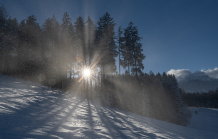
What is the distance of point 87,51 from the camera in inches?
856

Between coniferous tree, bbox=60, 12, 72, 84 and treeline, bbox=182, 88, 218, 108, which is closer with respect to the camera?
coniferous tree, bbox=60, 12, 72, 84

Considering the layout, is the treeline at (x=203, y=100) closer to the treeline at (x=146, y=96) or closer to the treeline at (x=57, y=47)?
the treeline at (x=146, y=96)

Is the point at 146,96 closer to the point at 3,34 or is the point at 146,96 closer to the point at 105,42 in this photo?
the point at 105,42

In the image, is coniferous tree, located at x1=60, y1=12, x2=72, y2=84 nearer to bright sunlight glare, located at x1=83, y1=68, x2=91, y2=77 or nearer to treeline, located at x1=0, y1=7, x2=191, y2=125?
treeline, located at x1=0, y1=7, x2=191, y2=125

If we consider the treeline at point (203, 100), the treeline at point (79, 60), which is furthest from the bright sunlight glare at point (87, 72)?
the treeline at point (203, 100)

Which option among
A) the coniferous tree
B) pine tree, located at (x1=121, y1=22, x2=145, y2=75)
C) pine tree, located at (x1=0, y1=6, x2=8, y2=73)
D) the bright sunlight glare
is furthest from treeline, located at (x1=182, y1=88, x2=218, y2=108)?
pine tree, located at (x1=0, y1=6, x2=8, y2=73)

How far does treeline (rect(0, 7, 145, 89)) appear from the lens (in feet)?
64.4

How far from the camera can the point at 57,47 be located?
22.2 meters

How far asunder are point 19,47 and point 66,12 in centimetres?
1326

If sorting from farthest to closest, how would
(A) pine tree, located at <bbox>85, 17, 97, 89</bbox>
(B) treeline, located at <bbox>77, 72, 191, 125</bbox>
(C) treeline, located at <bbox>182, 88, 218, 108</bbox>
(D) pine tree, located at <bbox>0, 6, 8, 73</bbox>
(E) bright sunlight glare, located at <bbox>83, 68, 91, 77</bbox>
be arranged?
(C) treeline, located at <bbox>182, 88, 218, 108</bbox>, (E) bright sunlight glare, located at <bbox>83, 68, 91, 77</bbox>, (A) pine tree, located at <bbox>85, 17, 97, 89</bbox>, (D) pine tree, located at <bbox>0, 6, 8, 73</bbox>, (B) treeline, located at <bbox>77, 72, 191, 125</bbox>

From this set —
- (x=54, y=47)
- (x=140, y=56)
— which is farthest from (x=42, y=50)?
(x=140, y=56)

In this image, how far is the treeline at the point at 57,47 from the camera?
1964 centimetres

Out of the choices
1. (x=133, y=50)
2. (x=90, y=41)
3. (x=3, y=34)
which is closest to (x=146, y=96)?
(x=133, y=50)

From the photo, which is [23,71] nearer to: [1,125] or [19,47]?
[19,47]
